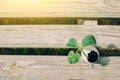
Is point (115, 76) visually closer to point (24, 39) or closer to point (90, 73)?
point (90, 73)

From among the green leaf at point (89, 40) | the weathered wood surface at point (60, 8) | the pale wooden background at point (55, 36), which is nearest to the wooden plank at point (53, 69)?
the pale wooden background at point (55, 36)

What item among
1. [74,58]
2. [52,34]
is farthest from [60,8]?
[74,58]

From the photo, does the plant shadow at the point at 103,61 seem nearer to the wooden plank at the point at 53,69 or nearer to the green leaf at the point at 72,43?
the wooden plank at the point at 53,69

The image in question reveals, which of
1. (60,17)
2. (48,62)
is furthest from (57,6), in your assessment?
(48,62)

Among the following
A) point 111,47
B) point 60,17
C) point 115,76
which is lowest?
point 115,76

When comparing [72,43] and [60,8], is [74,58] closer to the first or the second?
[72,43]

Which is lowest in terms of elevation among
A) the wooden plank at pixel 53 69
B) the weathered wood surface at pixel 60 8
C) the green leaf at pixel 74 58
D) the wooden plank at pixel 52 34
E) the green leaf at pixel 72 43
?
the wooden plank at pixel 53 69
